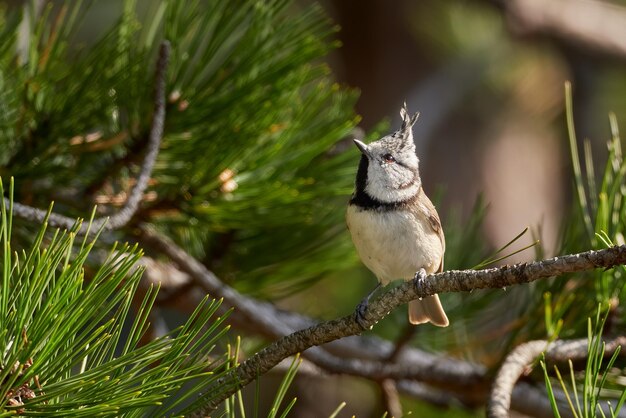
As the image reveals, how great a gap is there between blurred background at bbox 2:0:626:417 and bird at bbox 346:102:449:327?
9cm

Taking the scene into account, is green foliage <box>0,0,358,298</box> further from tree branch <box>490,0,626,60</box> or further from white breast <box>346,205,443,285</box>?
tree branch <box>490,0,626,60</box>

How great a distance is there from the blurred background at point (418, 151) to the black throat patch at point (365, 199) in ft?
0.27

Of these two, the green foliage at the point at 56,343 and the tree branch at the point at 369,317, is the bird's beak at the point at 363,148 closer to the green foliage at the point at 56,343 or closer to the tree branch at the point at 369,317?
the tree branch at the point at 369,317

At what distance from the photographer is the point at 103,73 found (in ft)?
6.08

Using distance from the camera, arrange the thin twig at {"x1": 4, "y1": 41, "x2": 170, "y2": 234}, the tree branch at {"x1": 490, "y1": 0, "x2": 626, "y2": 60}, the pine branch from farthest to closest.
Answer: the tree branch at {"x1": 490, "y1": 0, "x2": 626, "y2": 60}, the thin twig at {"x1": 4, "y1": 41, "x2": 170, "y2": 234}, the pine branch

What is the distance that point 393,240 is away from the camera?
1.83 metres

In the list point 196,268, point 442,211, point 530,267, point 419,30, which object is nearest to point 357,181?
point 196,268

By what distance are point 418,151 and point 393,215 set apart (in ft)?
6.79

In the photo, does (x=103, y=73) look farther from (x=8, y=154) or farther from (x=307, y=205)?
(x=307, y=205)

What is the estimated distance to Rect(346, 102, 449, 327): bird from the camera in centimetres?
183

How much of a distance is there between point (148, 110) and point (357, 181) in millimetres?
474

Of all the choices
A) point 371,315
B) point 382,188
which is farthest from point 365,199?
point 371,315

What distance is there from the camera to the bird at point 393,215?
183cm

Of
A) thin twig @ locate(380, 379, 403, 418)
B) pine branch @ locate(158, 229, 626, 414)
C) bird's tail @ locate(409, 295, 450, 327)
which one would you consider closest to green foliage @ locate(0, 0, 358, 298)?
bird's tail @ locate(409, 295, 450, 327)
